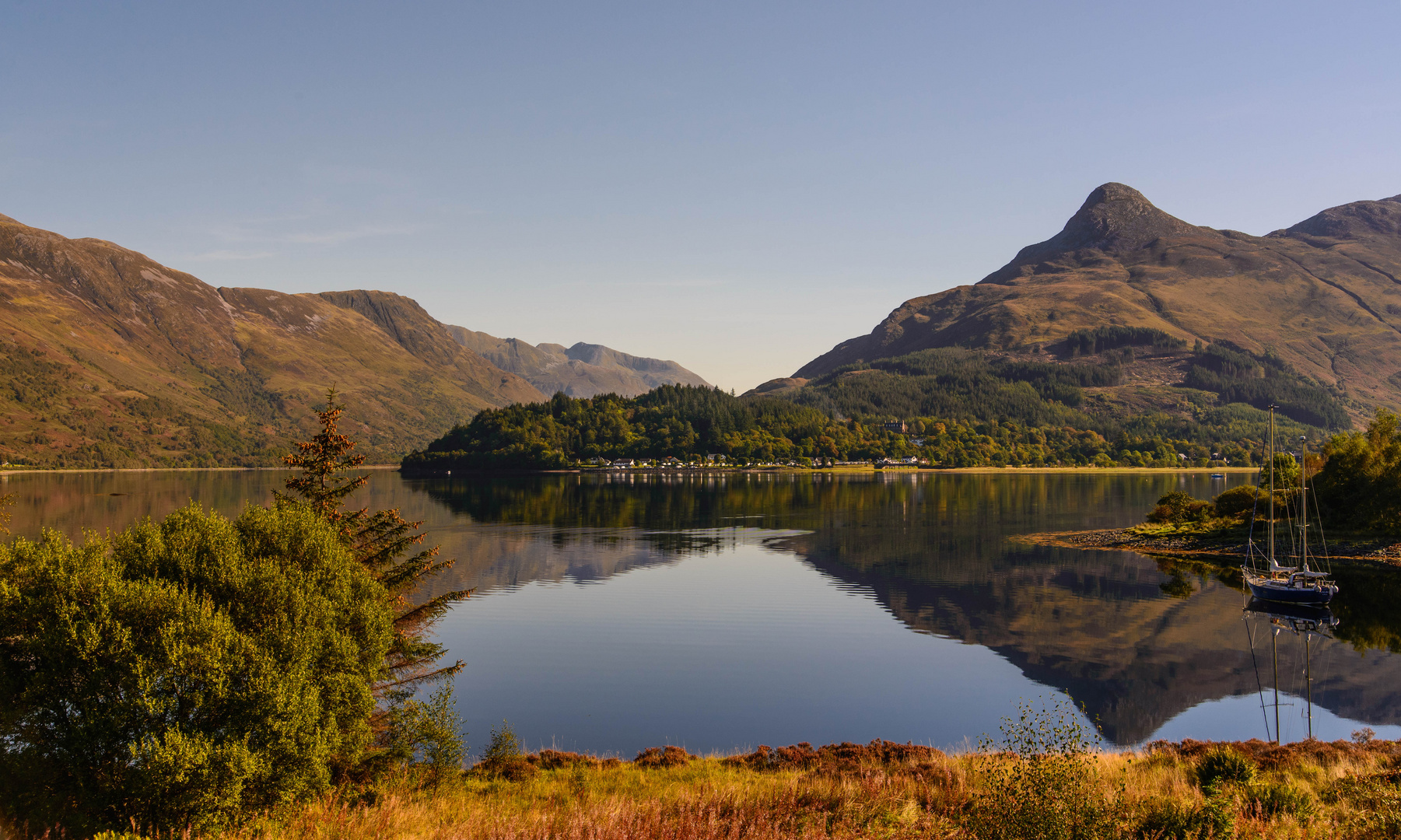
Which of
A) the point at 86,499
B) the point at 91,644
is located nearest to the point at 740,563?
the point at 91,644

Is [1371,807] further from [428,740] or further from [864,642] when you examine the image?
[864,642]

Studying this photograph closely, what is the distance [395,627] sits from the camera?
29.1 meters

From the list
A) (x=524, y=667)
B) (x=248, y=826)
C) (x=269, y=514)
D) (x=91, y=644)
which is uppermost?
(x=269, y=514)

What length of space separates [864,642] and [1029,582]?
2619cm

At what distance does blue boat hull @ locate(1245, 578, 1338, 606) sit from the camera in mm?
54812

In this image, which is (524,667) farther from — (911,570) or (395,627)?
(911,570)

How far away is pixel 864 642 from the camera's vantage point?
4869 cm

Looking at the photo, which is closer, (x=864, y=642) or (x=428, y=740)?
(x=428, y=740)

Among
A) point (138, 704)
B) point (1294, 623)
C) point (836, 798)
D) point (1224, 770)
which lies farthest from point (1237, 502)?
point (138, 704)

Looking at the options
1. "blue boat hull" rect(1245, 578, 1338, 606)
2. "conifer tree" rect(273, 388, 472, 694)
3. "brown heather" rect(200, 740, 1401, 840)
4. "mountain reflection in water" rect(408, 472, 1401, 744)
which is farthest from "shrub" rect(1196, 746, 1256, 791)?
"blue boat hull" rect(1245, 578, 1338, 606)

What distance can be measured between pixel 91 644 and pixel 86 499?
16288 centimetres

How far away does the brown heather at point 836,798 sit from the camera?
14.7 meters

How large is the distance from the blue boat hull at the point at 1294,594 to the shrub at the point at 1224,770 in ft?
134

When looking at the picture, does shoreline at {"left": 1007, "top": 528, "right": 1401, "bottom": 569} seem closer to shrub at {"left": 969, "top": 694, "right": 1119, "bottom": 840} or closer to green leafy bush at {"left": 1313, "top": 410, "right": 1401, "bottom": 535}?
green leafy bush at {"left": 1313, "top": 410, "right": 1401, "bottom": 535}
